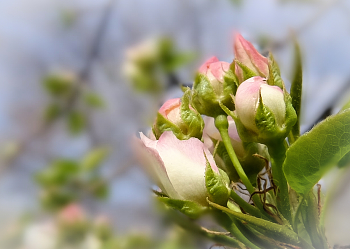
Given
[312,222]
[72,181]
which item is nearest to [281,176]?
[312,222]

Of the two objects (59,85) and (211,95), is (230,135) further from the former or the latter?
(59,85)

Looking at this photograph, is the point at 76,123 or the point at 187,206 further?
the point at 76,123

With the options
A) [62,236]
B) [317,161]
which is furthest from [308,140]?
[62,236]

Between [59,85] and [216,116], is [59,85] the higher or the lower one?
the higher one

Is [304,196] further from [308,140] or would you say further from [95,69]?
[95,69]

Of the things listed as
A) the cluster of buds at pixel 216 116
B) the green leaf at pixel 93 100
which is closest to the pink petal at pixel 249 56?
the cluster of buds at pixel 216 116

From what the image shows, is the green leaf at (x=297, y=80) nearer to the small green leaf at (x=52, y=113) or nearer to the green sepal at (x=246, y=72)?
the green sepal at (x=246, y=72)
